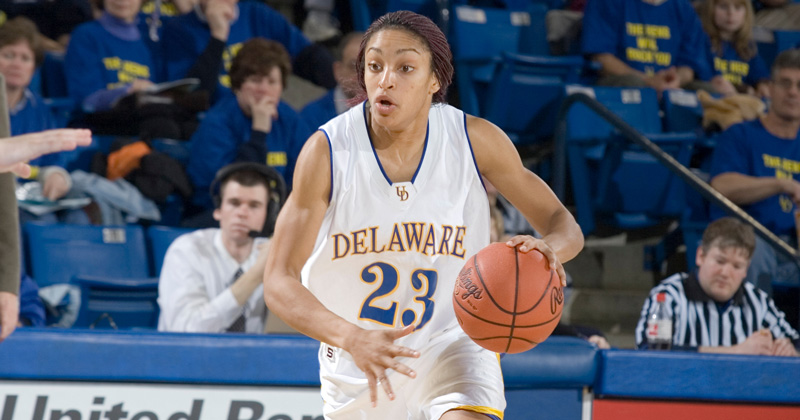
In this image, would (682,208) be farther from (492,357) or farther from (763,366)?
(492,357)

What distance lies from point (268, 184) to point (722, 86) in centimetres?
425

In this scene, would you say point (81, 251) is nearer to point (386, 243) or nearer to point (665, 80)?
point (386, 243)

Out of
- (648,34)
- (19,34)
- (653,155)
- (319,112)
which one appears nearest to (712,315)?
(653,155)

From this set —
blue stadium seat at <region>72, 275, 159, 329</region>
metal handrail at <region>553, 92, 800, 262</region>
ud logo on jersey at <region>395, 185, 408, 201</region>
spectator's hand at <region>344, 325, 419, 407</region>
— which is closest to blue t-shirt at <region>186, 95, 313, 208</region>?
blue stadium seat at <region>72, 275, 159, 329</region>

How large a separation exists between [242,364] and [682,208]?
383cm

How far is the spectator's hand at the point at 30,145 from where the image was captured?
2.55 metres

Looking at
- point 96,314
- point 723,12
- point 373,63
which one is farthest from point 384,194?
point 723,12

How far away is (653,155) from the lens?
593 cm

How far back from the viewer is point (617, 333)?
6051mm

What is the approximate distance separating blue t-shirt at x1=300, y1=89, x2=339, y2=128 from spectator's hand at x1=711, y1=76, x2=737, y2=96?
3.16m

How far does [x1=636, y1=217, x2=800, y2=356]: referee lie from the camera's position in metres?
4.68

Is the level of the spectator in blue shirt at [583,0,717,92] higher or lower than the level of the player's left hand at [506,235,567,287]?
higher

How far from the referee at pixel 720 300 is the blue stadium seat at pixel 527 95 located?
234cm

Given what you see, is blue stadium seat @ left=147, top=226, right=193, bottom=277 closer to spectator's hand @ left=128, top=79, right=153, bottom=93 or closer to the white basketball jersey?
spectator's hand @ left=128, top=79, right=153, bottom=93
